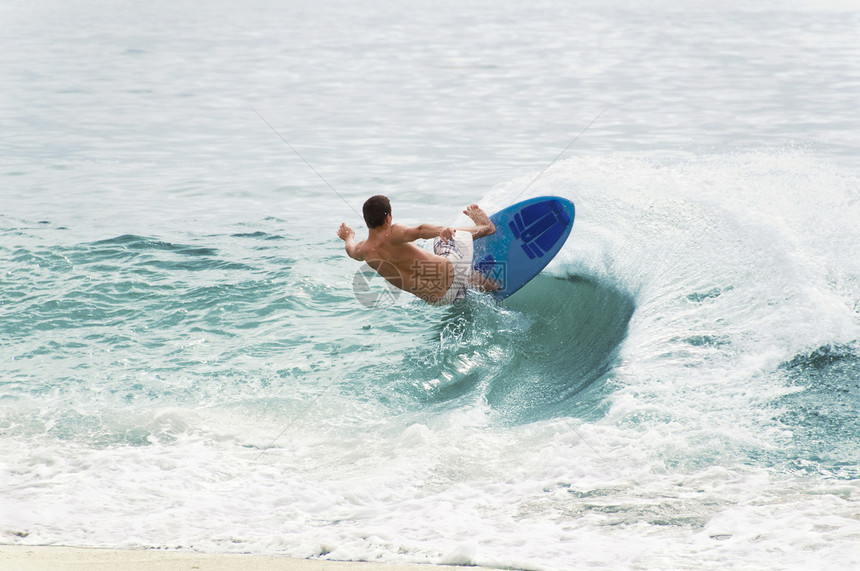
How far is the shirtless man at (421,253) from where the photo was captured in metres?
6.27

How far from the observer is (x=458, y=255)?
23.0 ft

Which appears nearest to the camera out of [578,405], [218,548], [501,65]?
[218,548]

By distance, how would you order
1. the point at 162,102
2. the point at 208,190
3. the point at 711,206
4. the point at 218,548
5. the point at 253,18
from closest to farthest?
the point at 218,548 → the point at 711,206 → the point at 208,190 → the point at 162,102 → the point at 253,18

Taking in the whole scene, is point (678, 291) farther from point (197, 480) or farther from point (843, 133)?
point (843, 133)

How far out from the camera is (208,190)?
1189 centimetres

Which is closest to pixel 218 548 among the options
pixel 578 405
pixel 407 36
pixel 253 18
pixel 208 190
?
pixel 578 405

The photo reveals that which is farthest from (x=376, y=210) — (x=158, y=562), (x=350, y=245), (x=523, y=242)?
(x=158, y=562)

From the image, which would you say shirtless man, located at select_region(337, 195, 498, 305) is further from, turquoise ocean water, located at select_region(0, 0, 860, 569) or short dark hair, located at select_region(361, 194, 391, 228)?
turquoise ocean water, located at select_region(0, 0, 860, 569)

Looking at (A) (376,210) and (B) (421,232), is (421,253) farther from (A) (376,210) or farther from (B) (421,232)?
(A) (376,210)

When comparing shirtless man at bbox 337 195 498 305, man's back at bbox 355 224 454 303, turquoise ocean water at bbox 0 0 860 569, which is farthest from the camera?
man's back at bbox 355 224 454 303

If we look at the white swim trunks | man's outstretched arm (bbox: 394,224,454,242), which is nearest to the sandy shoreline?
man's outstretched arm (bbox: 394,224,454,242)

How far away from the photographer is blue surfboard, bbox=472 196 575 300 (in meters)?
7.27

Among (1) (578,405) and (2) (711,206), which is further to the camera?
(2) (711,206)

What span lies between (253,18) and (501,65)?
20278 millimetres
